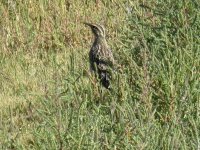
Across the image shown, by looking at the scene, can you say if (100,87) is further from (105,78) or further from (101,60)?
(101,60)

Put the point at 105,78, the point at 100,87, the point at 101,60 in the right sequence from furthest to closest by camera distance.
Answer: the point at 101,60
the point at 105,78
the point at 100,87

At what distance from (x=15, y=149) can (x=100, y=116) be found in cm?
81

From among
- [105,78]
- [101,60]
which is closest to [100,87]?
[105,78]

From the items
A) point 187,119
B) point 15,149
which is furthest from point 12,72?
point 187,119

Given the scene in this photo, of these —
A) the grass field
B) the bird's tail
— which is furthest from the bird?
the grass field

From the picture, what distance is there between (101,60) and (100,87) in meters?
0.63

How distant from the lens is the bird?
6589mm

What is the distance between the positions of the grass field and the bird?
0.12 meters

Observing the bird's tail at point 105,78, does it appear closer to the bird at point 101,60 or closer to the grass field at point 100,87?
the bird at point 101,60

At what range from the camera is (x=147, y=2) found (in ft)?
25.2

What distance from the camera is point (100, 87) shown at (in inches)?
250

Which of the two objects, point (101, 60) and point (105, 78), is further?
point (101, 60)

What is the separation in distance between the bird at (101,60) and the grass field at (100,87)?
0.39 feet

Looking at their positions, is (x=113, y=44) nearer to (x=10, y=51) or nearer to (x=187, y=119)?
(x=10, y=51)
